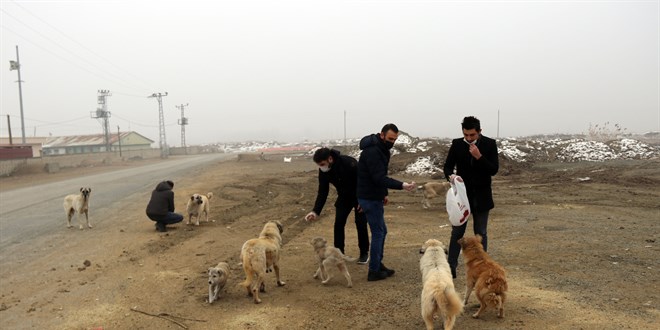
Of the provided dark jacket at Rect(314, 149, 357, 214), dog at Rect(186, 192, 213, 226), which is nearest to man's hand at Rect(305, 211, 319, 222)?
dark jacket at Rect(314, 149, 357, 214)

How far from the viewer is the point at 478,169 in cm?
550

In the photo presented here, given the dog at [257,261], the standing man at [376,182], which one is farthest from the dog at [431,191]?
the dog at [257,261]

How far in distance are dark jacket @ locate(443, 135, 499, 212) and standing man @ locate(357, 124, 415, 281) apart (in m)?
0.77

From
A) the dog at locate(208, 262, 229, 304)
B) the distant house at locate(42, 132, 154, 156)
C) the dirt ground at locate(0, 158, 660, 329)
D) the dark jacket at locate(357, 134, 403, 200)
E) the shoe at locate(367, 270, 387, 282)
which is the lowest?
the dirt ground at locate(0, 158, 660, 329)

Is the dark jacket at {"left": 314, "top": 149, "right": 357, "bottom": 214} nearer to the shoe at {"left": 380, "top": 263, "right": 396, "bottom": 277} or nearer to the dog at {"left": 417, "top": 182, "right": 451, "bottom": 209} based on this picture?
the shoe at {"left": 380, "top": 263, "right": 396, "bottom": 277}

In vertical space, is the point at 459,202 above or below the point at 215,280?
above

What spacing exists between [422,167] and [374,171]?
60.0 ft

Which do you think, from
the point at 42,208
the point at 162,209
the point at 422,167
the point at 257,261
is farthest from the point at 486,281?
the point at 422,167

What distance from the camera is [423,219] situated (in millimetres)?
11648

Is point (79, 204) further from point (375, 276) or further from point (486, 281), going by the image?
point (486, 281)

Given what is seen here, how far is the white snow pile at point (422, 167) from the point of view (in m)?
22.8

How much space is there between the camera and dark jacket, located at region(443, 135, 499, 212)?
5.46 m

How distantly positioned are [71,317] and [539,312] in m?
6.14

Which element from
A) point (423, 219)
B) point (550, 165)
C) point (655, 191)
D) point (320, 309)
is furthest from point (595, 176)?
point (320, 309)
